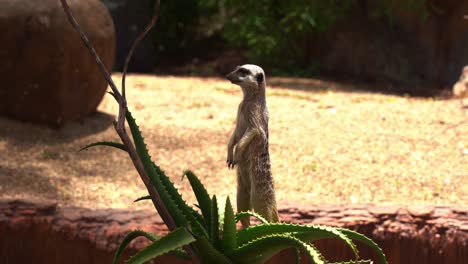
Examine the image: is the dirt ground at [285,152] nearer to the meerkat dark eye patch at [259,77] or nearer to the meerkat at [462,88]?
the meerkat at [462,88]

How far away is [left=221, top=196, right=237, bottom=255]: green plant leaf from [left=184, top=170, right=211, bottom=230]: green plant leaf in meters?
0.16

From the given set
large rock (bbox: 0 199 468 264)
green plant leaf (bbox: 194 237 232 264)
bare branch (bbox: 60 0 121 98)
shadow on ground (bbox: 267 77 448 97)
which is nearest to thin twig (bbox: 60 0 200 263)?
bare branch (bbox: 60 0 121 98)

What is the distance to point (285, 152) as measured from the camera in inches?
228

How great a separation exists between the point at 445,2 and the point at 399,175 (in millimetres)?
4972

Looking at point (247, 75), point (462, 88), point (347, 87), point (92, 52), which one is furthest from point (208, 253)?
point (347, 87)

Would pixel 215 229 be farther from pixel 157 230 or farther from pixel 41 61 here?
pixel 41 61

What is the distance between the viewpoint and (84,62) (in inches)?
235

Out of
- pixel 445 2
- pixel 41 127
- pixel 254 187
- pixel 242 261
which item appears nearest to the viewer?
pixel 242 261

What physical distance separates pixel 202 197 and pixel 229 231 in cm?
19

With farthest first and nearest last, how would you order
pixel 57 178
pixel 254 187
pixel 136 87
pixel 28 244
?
pixel 136 87
pixel 57 178
pixel 28 244
pixel 254 187

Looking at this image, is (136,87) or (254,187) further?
(136,87)

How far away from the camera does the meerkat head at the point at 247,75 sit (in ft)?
8.20

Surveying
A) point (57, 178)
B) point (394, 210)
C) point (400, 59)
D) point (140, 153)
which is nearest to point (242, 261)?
point (140, 153)

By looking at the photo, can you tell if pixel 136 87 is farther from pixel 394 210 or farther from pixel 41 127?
pixel 394 210
